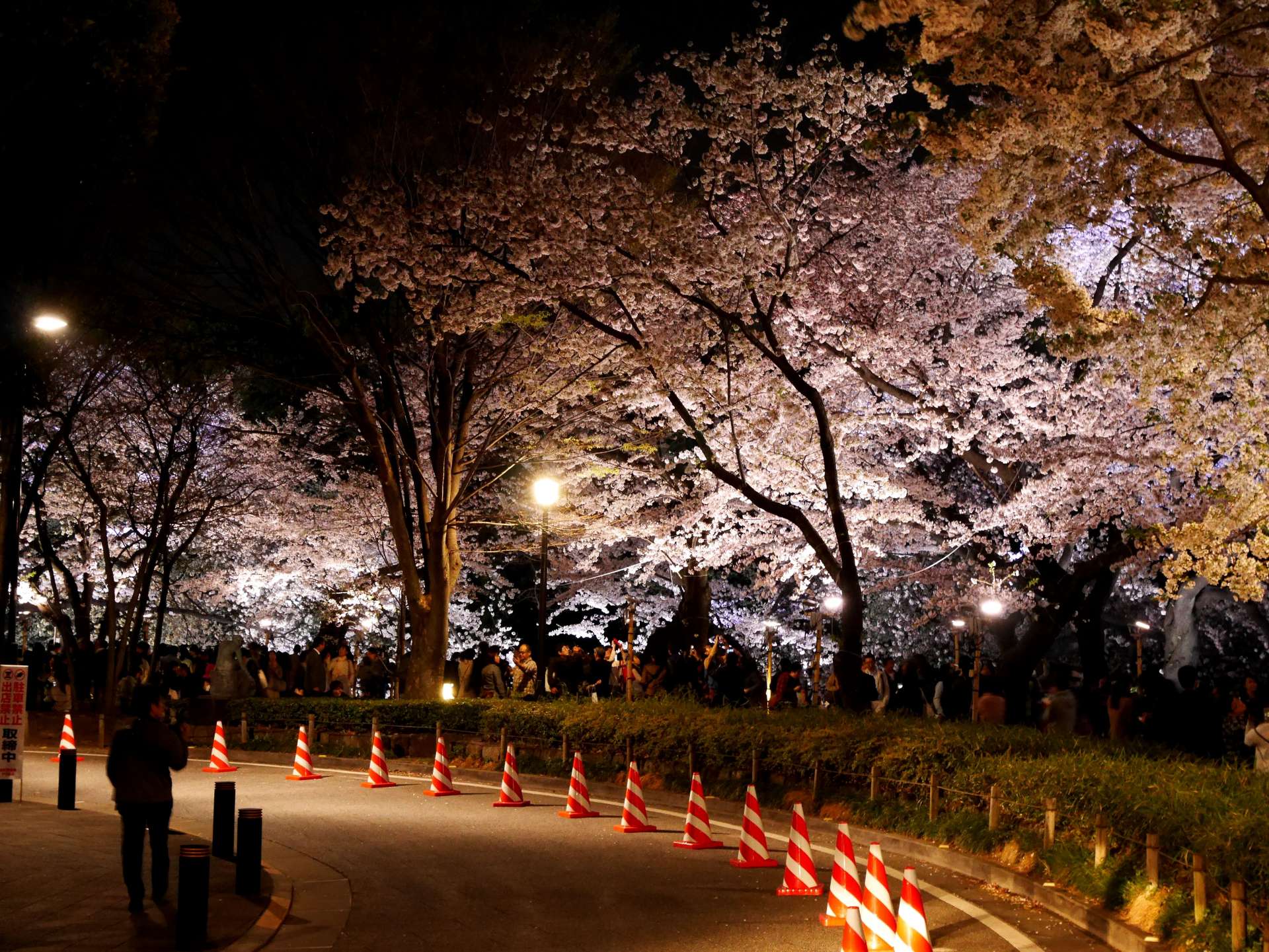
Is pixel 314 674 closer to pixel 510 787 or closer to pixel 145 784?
pixel 510 787

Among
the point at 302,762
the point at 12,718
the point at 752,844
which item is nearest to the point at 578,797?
the point at 752,844

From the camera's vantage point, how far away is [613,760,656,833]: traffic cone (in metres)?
13.0

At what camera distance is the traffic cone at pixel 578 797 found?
14055 millimetres

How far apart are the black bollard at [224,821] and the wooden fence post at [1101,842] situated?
6.80 m

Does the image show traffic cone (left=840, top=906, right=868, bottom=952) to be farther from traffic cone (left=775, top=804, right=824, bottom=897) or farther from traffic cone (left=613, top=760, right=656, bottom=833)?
traffic cone (left=613, top=760, right=656, bottom=833)

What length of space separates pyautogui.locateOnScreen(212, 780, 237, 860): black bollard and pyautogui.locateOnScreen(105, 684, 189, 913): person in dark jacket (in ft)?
5.01

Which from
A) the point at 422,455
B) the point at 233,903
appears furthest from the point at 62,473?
the point at 233,903

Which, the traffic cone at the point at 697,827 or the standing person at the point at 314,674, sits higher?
the standing person at the point at 314,674

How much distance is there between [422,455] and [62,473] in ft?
30.7

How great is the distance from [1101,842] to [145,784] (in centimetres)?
679

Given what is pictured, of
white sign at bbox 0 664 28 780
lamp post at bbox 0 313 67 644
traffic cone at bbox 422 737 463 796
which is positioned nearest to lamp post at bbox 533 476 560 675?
traffic cone at bbox 422 737 463 796

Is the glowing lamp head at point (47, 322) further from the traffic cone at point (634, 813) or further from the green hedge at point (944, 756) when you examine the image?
→ the green hedge at point (944, 756)

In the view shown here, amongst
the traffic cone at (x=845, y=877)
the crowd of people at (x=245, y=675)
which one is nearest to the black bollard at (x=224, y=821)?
the traffic cone at (x=845, y=877)

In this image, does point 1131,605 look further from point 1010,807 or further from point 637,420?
point 1010,807
